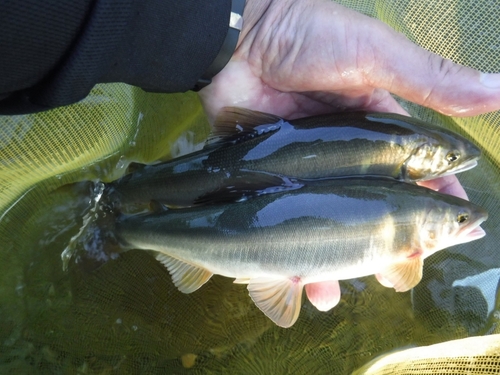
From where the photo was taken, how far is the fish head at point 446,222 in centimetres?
193

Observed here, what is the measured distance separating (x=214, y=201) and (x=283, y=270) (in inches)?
17.3

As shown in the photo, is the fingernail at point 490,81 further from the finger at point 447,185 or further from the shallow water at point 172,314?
the shallow water at point 172,314

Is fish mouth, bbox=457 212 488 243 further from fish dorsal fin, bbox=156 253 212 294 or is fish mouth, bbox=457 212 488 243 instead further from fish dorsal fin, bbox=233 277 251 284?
fish dorsal fin, bbox=156 253 212 294

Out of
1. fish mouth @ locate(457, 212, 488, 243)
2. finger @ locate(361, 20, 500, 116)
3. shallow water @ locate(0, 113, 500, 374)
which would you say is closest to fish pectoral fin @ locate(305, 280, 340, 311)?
shallow water @ locate(0, 113, 500, 374)

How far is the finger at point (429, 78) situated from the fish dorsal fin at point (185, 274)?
1.18 meters

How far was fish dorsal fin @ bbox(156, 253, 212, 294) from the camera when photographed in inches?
83.3

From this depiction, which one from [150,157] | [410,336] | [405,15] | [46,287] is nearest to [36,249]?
[46,287]

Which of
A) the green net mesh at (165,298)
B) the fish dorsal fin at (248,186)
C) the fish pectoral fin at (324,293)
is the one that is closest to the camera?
the fish dorsal fin at (248,186)

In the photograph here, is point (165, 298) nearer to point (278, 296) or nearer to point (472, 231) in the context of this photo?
point (278, 296)

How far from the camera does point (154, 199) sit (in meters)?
2.22

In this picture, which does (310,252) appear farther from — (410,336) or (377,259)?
(410,336)

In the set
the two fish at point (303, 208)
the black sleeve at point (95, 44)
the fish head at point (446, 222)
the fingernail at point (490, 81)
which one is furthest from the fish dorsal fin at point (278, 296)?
the fingernail at point (490, 81)

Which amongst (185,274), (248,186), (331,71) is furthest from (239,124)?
(185,274)

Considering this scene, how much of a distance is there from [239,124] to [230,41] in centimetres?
37
